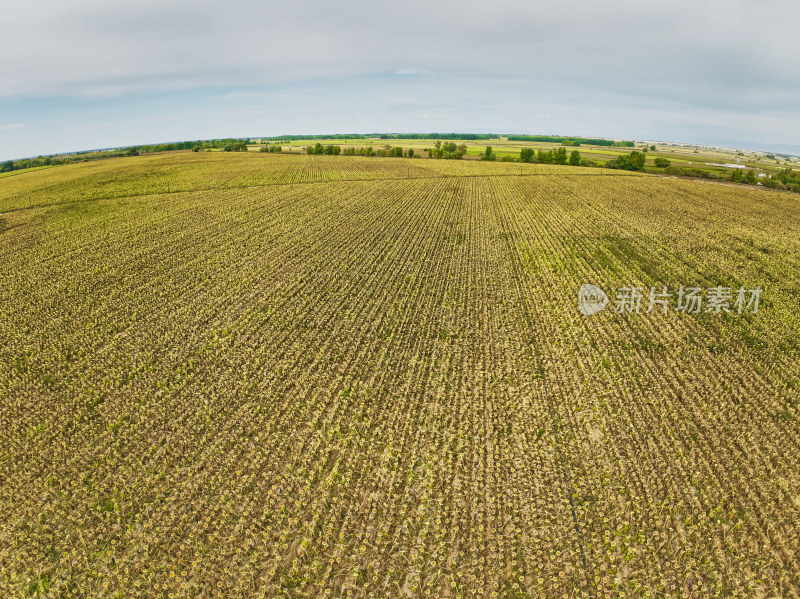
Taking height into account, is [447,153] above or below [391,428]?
above

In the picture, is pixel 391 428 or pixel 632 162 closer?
pixel 391 428

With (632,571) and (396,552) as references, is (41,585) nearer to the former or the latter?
(396,552)

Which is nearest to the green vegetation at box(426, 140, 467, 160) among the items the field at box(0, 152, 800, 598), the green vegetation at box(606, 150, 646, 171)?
the green vegetation at box(606, 150, 646, 171)

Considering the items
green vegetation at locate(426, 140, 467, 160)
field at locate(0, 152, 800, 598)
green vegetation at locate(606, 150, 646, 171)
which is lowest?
field at locate(0, 152, 800, 598)

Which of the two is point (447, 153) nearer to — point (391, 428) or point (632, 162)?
point (632, 162)

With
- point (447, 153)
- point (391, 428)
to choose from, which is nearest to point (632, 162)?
point (447, 153)

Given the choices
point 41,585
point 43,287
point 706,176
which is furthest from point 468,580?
point 706,176

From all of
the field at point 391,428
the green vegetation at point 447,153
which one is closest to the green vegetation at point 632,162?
the green vegetation at point 447,153

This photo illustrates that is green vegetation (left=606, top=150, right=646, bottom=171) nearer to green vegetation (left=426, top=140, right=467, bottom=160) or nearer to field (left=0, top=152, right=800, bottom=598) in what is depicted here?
green vegetation (left=426, top=140, right=467, bottom=160)

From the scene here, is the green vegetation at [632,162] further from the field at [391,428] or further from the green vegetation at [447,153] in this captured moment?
the field at [391,428]
